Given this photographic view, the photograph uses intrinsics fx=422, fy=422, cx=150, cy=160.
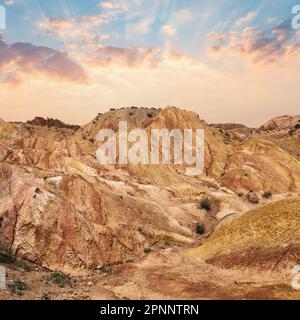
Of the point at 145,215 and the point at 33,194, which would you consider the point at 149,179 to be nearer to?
the point at 145,215

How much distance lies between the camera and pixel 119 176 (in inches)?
1767

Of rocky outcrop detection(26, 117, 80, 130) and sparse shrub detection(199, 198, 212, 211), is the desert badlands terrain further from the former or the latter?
rocky outcrop detection(26, 117, 80, 130)

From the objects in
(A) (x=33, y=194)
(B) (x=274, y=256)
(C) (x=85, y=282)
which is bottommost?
(C) (x=85, y=282)

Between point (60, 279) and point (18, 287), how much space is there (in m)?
3.52

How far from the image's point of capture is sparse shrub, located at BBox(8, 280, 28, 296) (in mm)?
16906

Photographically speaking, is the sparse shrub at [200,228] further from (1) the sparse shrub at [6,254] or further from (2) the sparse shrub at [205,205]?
(1) the sparse shrub at [6,254]

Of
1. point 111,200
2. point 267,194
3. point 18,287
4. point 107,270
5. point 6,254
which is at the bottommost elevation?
point 107,270

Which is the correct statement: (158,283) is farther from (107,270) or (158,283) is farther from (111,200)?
(111,200)

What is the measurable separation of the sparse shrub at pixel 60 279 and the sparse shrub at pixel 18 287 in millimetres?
2068

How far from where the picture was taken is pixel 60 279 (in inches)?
829

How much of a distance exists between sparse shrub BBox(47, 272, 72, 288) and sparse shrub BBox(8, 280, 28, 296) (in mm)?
2068

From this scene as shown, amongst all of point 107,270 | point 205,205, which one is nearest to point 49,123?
point 205,205

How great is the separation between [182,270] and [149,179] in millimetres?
26616
